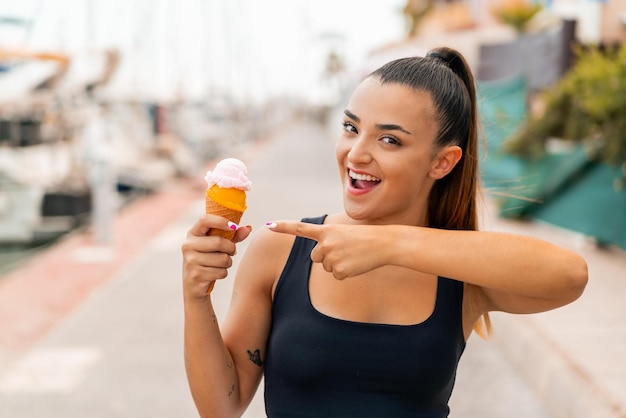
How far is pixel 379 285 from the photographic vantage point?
1929 millimetres

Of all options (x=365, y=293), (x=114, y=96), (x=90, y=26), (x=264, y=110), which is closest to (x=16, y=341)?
(x=365, y=293)

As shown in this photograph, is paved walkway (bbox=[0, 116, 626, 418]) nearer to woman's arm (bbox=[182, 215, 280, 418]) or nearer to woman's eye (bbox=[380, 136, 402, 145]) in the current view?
woman's arm (bbox=[182, 215, 280, 418])

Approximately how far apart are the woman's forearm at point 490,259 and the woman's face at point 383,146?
0.58ft

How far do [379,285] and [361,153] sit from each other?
13.7 inches

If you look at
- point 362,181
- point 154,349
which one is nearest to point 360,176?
point 362,181

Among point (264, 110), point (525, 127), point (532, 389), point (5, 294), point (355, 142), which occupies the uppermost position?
point (355, 142)

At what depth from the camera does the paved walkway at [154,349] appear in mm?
4285

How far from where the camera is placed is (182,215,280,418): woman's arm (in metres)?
1.87

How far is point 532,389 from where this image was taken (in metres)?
4.57

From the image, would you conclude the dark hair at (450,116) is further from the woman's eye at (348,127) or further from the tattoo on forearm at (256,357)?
the tattoo on forearm at (256,357)

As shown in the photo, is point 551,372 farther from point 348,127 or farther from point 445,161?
point 348,127

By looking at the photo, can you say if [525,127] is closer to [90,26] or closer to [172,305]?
[172,305]

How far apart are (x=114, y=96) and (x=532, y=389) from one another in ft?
58.6

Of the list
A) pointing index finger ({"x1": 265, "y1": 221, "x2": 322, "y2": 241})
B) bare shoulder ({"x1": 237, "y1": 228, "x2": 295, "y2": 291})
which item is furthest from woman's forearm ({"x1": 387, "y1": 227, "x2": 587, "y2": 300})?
bare shoulder ({"x1": 237, "y1": 228, "x2": 295, "y2": 291})
